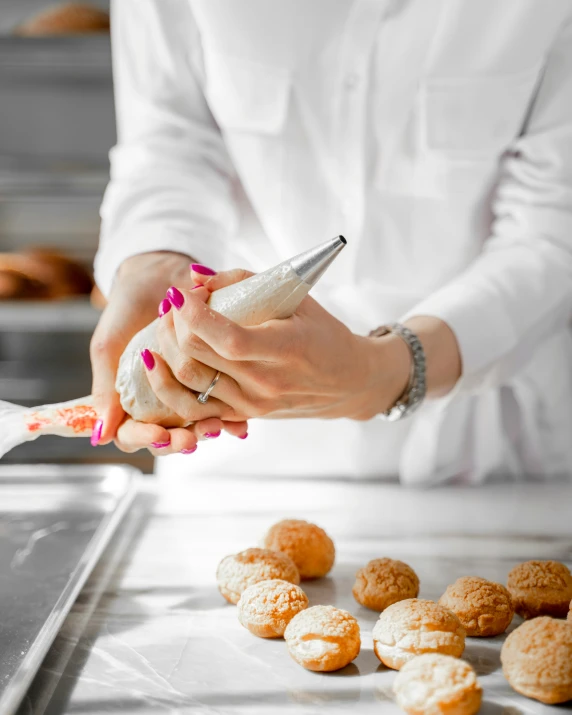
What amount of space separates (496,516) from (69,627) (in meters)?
0.57

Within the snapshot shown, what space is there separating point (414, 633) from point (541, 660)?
0.36 ft

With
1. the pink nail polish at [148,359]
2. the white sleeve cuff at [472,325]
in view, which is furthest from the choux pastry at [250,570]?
the white sleeve cuff at [472,325]

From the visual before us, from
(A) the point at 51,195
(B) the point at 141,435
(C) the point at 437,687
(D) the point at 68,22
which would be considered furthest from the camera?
(A) the point at 51,195

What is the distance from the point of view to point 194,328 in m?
0.70

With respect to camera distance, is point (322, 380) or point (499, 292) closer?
point (322, 380)

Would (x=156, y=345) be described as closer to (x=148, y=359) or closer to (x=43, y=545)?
(x=148, y=359)

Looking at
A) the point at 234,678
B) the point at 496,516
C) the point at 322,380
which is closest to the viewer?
the point at 234,678

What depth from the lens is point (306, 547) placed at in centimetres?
88

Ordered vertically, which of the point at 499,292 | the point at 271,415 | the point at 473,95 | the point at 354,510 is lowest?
the point at 354,510

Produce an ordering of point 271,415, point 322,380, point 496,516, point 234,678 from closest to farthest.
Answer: point 234,678 → point 322,380 → point 271,415 → point 496,516

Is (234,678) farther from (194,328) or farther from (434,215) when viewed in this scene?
(434,215)

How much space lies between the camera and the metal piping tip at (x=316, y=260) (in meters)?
0.70

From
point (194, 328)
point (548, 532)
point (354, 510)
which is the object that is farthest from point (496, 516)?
point (194, 328)

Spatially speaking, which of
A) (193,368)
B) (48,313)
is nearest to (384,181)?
(193,368)
